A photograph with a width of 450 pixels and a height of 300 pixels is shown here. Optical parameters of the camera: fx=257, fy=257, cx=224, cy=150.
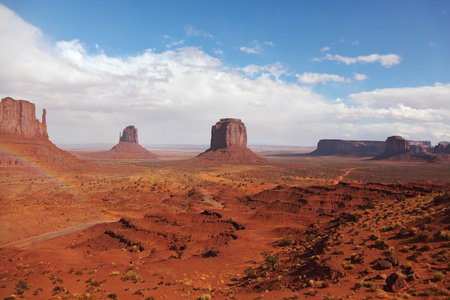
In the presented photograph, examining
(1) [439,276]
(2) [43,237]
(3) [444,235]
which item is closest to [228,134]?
(2) [43,237]

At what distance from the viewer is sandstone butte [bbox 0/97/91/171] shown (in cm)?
7512

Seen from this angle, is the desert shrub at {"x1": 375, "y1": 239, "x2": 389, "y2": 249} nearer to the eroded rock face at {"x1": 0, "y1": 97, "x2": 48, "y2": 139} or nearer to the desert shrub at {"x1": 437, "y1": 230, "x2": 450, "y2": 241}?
the desert shrub at {"x1": 437, "y1": 230, "x2": 450, "y2": 241}

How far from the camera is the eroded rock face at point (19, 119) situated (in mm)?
78438

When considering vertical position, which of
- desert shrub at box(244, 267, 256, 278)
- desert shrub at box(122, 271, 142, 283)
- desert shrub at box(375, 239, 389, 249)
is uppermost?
desert shrub at box(375, 239, 389, 249)

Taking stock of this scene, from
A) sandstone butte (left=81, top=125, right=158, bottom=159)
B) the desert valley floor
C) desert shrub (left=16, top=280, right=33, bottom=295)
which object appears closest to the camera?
the desert valley floor

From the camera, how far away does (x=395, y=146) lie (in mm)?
167125

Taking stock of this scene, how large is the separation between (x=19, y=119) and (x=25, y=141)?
7.66 metres

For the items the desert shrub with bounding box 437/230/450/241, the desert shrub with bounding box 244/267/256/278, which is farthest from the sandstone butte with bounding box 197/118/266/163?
the desert shrub with bounding box 437/230/450/241

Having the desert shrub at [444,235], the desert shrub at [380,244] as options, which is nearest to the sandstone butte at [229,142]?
the desert shrub at [380,244]

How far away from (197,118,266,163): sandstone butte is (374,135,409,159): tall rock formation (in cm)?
9271

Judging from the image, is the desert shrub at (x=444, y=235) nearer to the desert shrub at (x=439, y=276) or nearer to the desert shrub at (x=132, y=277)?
the desert shrub at (x=439, y=276)

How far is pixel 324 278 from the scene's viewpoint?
1273 cm

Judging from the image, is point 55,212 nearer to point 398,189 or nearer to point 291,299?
point 291,299

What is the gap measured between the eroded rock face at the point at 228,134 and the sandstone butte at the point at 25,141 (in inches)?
2900
